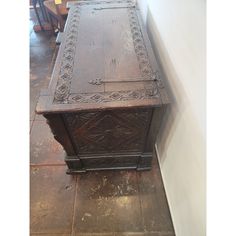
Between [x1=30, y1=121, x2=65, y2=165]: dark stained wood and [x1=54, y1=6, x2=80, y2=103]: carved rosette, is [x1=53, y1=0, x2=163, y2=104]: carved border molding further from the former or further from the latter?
[x1=30, y1=121, x2=65, y2=165]: dark stained wood

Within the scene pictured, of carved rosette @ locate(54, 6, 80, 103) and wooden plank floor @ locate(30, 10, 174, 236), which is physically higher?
carved rosette @ locate(54, 6, 80, 103)

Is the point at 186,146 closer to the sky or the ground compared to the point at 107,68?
closer to the ground

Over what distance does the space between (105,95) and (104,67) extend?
0.68 feet

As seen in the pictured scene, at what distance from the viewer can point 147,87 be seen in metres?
1.02

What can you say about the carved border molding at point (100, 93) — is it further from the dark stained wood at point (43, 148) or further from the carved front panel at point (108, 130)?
the dark stained wood at point (43, 148)

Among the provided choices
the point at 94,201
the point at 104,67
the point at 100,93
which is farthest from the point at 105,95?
the point at 94,201

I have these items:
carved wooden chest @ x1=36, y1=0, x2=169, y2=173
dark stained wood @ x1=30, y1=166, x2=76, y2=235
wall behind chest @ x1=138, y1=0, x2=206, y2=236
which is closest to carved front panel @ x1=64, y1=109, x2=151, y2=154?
carved wooden chest @ x1=36, y1=0, x2=169, y2=173

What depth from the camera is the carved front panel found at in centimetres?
104

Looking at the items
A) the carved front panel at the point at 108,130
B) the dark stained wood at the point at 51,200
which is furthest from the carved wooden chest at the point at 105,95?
the dark stained wood at the point at 51,200

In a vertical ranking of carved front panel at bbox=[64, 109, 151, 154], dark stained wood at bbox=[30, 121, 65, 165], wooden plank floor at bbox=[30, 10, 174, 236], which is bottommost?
wooden plank floor at bbox=[30, 10, 174, 236]

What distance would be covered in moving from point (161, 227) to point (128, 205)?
21 cm
